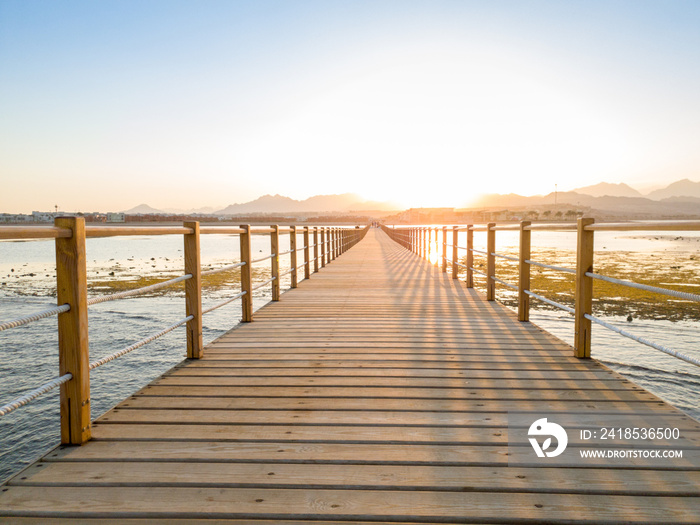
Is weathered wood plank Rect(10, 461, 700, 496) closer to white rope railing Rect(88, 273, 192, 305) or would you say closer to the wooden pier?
the wooden pier

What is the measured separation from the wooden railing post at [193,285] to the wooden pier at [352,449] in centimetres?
19

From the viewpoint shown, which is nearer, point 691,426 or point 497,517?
point 497,517

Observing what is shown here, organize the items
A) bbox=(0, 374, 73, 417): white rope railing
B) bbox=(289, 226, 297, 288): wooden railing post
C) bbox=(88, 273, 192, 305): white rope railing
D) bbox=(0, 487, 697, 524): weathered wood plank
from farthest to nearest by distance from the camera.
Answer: bbox=(289, 226, 297, 288): wooden railing post < bbox=(88, 273, 192, 305): white rope railing < bbox=(0, 374, 73, 417): white rope railing < bbox=(0, 487, 697, 524): weathered wood plank

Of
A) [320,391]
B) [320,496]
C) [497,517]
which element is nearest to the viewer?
[497,517]

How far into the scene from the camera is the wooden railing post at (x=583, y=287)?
3512 mm

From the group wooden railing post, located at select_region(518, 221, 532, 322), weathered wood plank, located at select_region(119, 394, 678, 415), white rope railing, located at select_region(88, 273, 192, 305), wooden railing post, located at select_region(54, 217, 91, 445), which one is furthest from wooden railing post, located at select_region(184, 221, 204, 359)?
wooden railing post, located at select_region(518, 221, 532, 322)

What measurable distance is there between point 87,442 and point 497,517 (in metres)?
1.81

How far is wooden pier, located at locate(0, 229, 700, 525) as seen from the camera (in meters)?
1.71

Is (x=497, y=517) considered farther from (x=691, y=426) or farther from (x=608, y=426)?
(x=691, y=426)

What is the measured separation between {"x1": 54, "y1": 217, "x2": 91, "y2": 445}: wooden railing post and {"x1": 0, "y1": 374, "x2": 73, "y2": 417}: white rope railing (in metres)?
0.06

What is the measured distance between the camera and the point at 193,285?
3.56 m

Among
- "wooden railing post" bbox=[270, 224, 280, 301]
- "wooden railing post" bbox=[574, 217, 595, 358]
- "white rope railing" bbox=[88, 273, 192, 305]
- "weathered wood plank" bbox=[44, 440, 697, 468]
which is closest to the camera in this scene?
"weathered wood plank" bbox=[44, 440, 697, 468]

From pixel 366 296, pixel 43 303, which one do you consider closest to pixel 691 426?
pixel 366 296

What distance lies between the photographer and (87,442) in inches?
88.7
